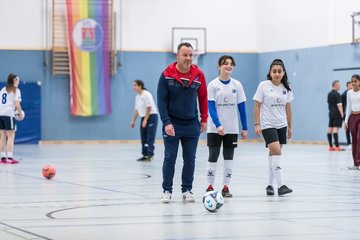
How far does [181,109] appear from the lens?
10.9 meters

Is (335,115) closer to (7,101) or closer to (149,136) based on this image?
(149,136)

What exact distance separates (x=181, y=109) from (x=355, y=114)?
7622mm

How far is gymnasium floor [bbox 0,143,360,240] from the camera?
8102 millimetres

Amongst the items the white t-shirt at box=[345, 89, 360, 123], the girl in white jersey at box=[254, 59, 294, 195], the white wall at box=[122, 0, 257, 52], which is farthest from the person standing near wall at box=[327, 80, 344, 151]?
the girl in white jersey at box=[254, 59, 294, 195]

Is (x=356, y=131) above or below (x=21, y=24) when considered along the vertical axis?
below

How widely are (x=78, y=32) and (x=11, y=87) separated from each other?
48.5ft

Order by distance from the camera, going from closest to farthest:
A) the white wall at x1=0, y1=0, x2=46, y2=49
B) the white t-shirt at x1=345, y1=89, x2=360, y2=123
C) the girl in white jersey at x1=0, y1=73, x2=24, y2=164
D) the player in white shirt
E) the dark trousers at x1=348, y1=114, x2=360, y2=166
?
the player in white shirt, the white t-shirt at x1=345, y1=89, x2=360, y2=123, the dark trousers at x1=348, y1=114, x2=360, y2=166, the girl in white jersey at x1=0, y1=73, x2=24, y2=164, the white wall at x1=0, y1=0, x2=46, y2=49

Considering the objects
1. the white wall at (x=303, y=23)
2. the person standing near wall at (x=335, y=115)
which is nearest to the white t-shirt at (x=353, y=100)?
the person standing near wall at (x=335, y=115)

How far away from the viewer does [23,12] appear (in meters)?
33.9

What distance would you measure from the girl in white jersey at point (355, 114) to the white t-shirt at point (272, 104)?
5.42m

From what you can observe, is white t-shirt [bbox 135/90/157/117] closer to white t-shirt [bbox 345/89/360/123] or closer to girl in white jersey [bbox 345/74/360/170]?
girl in white jersey [bbox 345/74/360/170]

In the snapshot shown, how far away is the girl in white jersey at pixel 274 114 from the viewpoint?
12.1m

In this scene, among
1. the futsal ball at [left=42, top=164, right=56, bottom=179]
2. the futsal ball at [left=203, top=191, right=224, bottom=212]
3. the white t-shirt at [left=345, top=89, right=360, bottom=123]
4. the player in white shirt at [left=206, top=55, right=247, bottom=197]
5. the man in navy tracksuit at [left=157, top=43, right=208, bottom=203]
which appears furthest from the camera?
the white t-shirt at [left=345, top=89, right=360, bottom=123]

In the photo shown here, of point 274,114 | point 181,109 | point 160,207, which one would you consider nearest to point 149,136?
point 274,114
